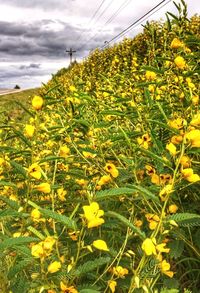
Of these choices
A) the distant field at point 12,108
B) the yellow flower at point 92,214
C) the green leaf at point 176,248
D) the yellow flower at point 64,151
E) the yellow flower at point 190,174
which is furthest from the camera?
the distant field at point 12,108

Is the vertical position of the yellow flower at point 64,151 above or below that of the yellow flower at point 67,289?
above

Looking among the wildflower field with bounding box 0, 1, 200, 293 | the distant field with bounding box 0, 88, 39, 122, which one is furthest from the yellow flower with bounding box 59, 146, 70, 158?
the distant field with bounding box 0, 88, 39, 122

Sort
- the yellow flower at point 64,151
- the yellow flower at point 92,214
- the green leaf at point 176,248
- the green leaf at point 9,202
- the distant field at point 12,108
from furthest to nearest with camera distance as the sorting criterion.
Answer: the distant field at point 12,108 < the yellow flower at point 64,151 < the green leaf at point 176,248 < the green leaf at point 9,202 < the yellow flower at point 92,214

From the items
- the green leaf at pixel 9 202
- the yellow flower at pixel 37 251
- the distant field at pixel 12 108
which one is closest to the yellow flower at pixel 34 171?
the green leaf at pixel 9 202

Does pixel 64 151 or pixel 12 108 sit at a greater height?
pixel 64 151

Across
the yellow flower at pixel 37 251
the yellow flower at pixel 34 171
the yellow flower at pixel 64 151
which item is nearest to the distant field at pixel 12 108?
the yellow flower at pixel 64 151

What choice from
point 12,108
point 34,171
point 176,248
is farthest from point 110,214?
point 12,108

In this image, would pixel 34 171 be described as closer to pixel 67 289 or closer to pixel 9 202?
pixel 9 202

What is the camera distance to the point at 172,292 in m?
1.25

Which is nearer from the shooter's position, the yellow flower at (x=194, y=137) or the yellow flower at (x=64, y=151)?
the yellow flower at (x=194, y=137)

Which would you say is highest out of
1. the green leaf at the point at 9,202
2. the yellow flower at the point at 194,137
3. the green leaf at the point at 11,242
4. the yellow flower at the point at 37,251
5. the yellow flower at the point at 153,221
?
the yellow flower at the point at 194,137

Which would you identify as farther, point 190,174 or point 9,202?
point 9,202

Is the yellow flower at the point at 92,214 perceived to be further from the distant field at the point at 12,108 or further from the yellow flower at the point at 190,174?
the distant field at the point at 12,108

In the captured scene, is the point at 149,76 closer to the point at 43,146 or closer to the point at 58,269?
the point at 43,146
